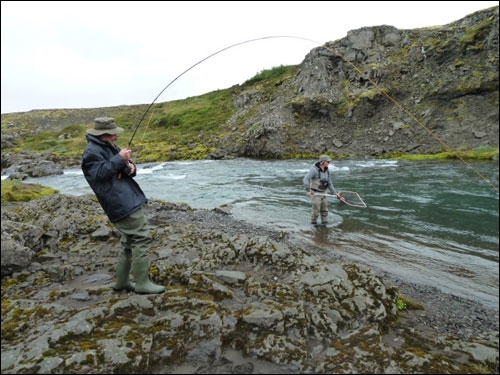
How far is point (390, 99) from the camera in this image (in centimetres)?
3028

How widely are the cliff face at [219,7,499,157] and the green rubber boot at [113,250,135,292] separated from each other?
97.4 ft

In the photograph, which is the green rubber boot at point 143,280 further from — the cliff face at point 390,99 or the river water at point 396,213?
the cliff face at point 390,99

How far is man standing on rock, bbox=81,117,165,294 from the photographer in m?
4.50

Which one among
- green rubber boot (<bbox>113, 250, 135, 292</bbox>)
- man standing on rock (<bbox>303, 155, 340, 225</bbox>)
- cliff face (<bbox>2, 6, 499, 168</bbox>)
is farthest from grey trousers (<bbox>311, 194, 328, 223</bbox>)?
cliff face (<bbox>2, 6, 499, 168</bbox>)

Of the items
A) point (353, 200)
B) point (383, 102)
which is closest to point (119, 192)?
point (353, 200)

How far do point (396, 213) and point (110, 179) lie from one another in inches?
481

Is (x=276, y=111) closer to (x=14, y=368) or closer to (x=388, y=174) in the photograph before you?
(x=388, y=174)

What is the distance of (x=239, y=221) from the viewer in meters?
12.7

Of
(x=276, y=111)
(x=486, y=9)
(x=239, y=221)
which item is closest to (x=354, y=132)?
(x=276, y=111)

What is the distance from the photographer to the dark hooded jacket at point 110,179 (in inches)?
176

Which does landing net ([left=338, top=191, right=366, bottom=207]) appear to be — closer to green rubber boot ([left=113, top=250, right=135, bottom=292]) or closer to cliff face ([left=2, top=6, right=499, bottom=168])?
green rubber boot ([left=113, top=250, right=135, bottom=292])

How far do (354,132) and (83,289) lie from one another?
38.3 m

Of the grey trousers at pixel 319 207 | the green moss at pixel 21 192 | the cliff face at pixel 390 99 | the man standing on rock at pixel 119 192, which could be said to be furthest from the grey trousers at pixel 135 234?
the cliff face at pixel 390 99

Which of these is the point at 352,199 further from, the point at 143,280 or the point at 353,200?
the point at 143,280
